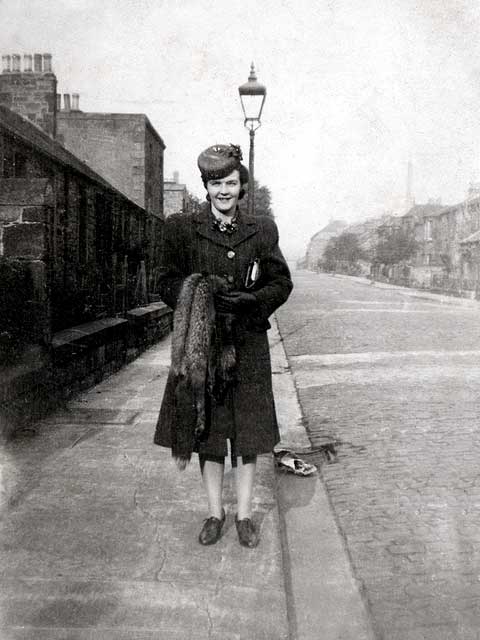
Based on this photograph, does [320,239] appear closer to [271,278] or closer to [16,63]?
[16,63]

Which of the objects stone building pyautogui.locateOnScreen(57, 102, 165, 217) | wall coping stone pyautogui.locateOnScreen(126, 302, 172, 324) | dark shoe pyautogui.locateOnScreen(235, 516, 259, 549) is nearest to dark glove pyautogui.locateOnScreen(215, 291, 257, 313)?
dark shoe pyautogui.locateOnScreen(235, 516, 259, 549)

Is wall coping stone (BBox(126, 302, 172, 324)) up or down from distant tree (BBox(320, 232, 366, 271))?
down

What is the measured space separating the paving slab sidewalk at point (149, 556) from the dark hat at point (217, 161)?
187cm

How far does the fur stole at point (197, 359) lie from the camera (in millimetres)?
3131

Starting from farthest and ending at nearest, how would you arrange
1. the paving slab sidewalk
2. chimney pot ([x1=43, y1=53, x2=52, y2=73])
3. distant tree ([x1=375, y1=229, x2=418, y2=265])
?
distant tree ([x1=375, y1=229, x2=418, y2=265]), chimney pot ([x1=43, y1=53, x2=52, y2=73]), the paving slab sidewalk

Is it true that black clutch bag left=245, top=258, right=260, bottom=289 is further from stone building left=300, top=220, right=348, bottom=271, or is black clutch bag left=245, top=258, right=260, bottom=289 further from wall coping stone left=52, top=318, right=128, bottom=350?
stone building left=300, top=220, right=348, bottom=271

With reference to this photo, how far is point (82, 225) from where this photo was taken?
28.5 feet

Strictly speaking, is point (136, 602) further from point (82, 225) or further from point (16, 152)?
point (82, 225)

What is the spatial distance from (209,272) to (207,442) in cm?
86

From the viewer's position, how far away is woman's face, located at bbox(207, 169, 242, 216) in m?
3.26

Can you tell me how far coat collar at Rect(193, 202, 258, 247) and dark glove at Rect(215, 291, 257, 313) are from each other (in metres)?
0.28

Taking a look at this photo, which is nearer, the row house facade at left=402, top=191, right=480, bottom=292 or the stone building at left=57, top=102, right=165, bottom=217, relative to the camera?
the stone building at left=57, top=102, right=165, bottom=217

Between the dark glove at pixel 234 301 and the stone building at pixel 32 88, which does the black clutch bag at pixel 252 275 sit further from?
the stone building at pixel 32 88

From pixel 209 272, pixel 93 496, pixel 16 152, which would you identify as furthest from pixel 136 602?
pixel 16 152
